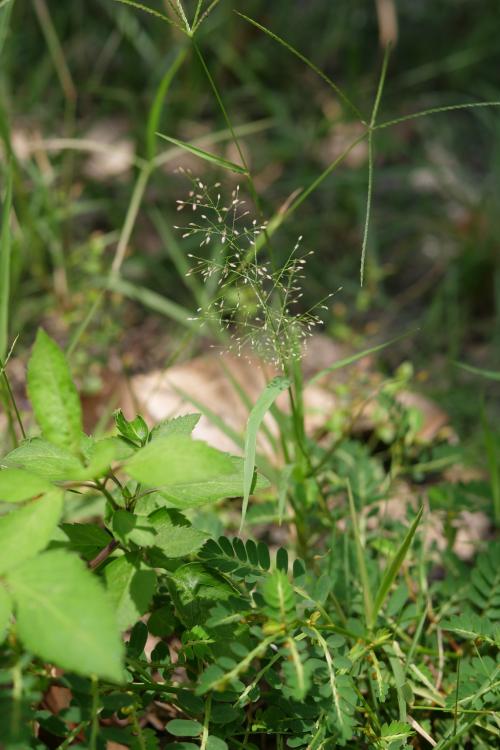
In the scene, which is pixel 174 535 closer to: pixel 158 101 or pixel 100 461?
pixel 100 461

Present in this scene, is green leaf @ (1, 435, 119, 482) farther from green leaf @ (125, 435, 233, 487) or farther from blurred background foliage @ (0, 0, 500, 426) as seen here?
blurred background foliage @ (0, 0, 500, 426)

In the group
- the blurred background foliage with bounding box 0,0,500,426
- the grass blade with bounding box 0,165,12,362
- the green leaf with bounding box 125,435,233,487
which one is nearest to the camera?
the green leaf with bounding box 125,435,233,487

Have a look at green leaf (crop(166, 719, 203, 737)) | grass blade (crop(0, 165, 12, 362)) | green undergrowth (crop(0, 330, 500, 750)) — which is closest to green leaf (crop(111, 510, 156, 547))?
green undergrowth (crop(0, 330, 500, 750))

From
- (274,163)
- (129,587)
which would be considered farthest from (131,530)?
(274,163)

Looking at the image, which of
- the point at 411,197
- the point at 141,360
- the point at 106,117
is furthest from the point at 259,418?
the point at 106,117

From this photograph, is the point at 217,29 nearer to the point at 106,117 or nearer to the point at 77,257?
the point at 106,117

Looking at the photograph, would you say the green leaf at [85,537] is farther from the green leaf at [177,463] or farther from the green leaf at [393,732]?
the green leaf at [393,732]

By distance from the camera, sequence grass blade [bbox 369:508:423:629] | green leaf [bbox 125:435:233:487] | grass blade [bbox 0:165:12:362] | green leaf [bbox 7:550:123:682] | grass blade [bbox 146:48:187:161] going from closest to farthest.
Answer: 1. green leaf [bbox 7:550:123:682]
2. green leaf [bbox 125:435:233:487]
3. grass blade [bbox 369:508:423:629]
4. grass blade [bbox 0:165:12:362]
5. grass blade [bbox 146:48:187:161]
